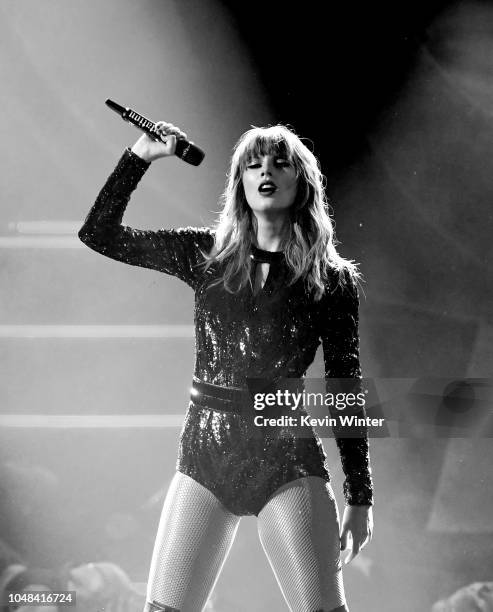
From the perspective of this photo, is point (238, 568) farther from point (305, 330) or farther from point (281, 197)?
point (281, 197)

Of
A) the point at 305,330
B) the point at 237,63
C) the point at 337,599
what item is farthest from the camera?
the point at 237,63

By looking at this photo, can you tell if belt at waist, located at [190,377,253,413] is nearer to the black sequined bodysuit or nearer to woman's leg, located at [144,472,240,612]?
the black sequined bodysuit

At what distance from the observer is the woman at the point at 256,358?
1423mm

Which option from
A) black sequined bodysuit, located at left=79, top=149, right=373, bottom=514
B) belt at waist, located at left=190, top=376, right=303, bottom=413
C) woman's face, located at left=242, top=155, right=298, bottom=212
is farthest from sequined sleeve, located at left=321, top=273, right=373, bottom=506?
woman's face, located at left=242, top=155, right=298, bottom=212

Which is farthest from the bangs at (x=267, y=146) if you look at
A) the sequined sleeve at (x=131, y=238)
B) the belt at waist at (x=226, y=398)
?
the belt at waist at (x=226, y=398)

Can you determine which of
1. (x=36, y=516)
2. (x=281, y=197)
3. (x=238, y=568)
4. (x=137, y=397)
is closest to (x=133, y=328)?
(x=137, y=397)

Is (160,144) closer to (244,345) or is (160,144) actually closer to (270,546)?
(244,345)

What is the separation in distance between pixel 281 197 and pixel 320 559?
0.81 metres

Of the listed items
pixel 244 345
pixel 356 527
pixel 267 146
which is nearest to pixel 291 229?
pixel 267 146

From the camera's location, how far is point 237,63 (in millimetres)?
2594

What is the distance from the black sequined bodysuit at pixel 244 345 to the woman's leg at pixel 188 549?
1.3 inches

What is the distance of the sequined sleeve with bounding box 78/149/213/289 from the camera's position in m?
1.60

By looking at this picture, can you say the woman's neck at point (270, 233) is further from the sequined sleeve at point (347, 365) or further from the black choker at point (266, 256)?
the sequined sleeve at point (347, 365)

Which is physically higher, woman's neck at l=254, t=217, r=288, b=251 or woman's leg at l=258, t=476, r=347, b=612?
woman's neck at l=254, t=217, r=288, b=251
